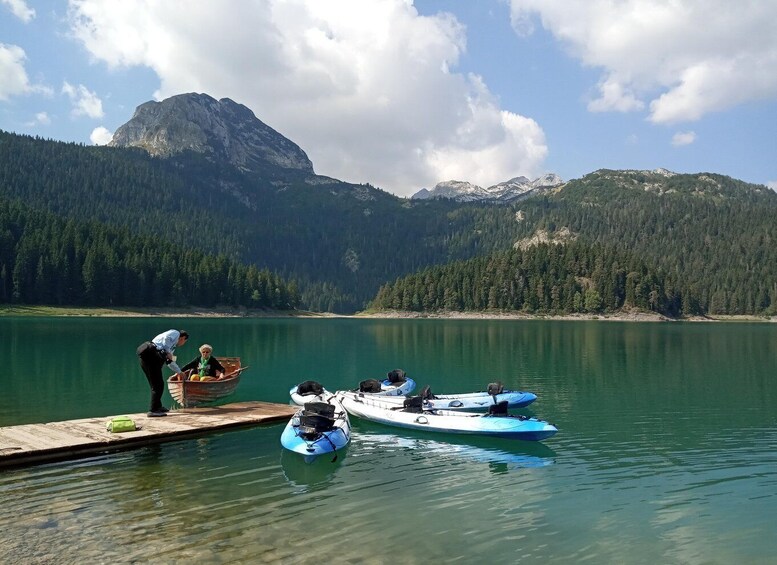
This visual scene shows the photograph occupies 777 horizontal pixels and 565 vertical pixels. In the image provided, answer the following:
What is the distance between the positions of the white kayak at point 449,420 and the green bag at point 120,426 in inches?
480

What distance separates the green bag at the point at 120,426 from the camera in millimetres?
23125

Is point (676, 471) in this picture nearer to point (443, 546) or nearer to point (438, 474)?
point (438, 474)

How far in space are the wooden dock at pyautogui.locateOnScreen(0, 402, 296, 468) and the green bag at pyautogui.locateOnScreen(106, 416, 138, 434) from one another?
0.70 ft

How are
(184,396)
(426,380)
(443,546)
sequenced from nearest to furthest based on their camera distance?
(443,546)
(184,396)
(426,380)

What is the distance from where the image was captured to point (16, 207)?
188625 mm

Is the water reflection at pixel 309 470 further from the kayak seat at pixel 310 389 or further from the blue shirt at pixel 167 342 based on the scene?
the kayak seat at pixel 310 389

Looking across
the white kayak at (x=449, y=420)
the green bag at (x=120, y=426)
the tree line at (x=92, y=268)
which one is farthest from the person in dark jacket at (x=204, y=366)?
the tree line at (x=92, y=268)

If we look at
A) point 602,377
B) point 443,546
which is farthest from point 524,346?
point 443,546

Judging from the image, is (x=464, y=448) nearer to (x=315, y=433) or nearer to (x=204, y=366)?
(x=315, y=433)

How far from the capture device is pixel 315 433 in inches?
903

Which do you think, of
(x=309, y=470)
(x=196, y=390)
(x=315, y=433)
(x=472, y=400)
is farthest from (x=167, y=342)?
(x=472, y=400)

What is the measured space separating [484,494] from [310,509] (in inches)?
232

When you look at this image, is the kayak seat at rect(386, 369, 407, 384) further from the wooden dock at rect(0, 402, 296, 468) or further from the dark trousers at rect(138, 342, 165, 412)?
the dark trousers at rect(138, 342, 165, 412)

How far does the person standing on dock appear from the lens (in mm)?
25547
